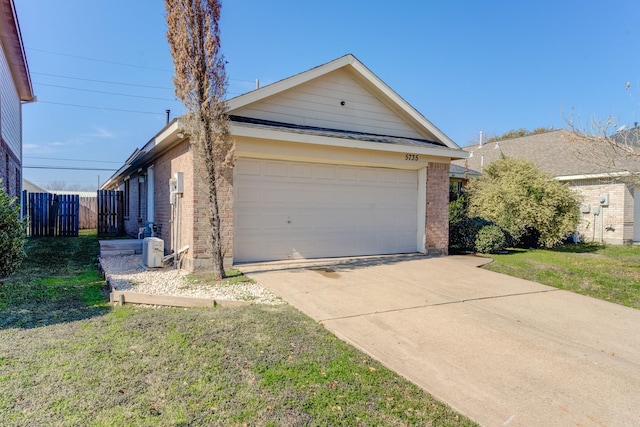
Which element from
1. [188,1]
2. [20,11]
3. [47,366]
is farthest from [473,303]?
[20,11]

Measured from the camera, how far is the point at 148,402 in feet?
9.00

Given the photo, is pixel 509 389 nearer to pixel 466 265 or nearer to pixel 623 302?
pixel 623 302

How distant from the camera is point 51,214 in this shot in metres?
16.2

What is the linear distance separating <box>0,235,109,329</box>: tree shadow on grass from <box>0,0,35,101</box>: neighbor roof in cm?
632

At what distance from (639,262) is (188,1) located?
41.7 ft

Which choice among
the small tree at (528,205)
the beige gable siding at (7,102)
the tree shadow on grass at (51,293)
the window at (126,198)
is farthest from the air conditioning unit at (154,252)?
the window at (126,198)

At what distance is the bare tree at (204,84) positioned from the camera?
245 inches

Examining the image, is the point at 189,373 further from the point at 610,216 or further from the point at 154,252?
the point at 610,216

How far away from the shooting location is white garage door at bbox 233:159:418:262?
830 cm

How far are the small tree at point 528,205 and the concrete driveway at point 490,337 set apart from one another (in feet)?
17.8

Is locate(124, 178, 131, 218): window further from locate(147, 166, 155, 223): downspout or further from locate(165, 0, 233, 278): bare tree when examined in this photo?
locate(165, 0, 233, 278): bare tree

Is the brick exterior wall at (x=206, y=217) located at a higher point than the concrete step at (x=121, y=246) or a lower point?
higher

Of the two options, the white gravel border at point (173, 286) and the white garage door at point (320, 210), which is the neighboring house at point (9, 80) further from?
the white garage door at point (320, 210)

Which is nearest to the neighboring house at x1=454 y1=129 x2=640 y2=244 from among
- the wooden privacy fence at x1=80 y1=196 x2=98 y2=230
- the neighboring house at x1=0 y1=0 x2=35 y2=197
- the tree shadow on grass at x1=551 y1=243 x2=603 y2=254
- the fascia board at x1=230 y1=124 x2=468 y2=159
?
the tree shadow on grass at x1=551 y1=243 x2=603 y2=254
